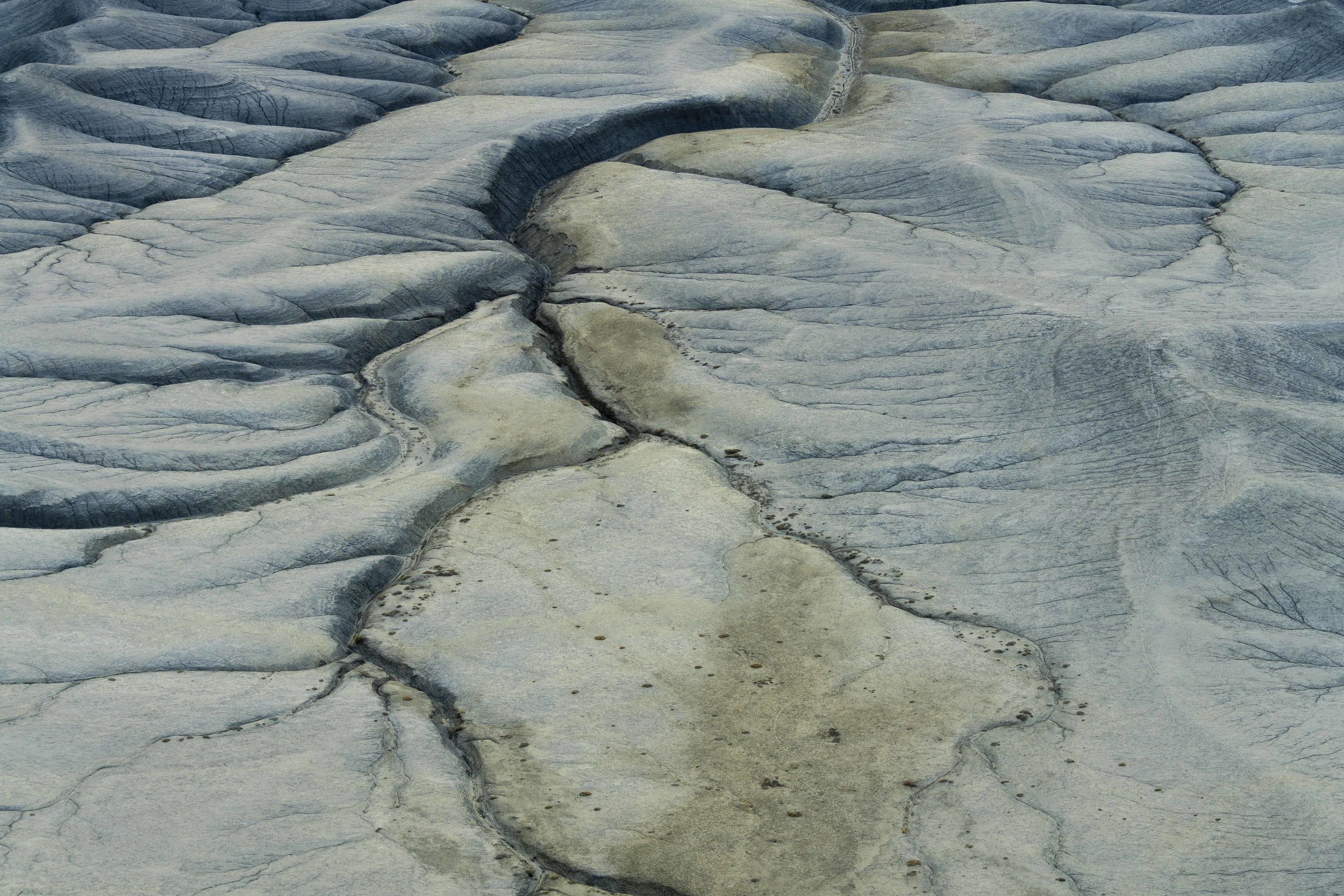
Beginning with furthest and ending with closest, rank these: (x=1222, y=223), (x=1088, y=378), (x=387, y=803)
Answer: (x=1222, y=223) → (x=1088, y=378) → (x=387, y=803)

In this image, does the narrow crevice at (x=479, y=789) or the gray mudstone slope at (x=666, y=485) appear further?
the gray mudstone slope at (x=666, y=485)

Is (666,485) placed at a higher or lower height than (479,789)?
lower

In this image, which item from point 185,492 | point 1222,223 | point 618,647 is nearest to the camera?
point 618,647

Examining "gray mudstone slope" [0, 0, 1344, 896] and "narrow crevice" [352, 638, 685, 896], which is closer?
"narrow crevice" [352, 638, 685, 896]

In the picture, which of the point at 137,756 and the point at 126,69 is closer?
the point at 137,756

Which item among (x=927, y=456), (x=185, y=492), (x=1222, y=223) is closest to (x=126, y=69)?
(x=185, y=492)

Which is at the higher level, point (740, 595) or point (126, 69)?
point (126, 69)

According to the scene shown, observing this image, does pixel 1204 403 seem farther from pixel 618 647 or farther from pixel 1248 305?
pixel 618 647

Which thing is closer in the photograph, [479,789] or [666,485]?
[479,789]
